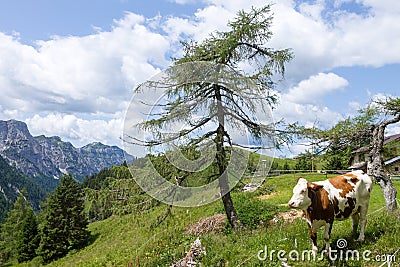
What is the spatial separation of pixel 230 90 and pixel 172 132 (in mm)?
2545

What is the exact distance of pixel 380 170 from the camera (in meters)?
9.80

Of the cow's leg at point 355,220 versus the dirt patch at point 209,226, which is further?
the dirt patch at point 209,226

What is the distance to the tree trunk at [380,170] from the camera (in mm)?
9730

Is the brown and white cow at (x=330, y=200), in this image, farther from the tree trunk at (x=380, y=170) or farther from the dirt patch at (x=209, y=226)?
the dirt patch at (x=209, y=226)

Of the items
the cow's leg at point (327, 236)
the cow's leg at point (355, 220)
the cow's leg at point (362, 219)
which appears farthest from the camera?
the cow's leg at point (355, 220)

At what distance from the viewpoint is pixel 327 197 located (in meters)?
7.27

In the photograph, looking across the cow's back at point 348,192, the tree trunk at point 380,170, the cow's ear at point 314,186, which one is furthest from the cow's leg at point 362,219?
the tree trunk at point 380,170

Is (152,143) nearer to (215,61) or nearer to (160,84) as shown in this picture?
(160,84)

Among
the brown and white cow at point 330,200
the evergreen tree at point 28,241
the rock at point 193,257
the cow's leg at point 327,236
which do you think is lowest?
the evergreen tree at point 28,241

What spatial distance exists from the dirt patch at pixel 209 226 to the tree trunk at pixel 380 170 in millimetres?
6133

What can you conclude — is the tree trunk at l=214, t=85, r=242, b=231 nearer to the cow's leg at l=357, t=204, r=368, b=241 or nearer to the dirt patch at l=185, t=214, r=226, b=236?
the dirt patch at l=185, t=214, r=226, b=236

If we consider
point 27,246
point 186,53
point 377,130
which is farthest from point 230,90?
point 27,246

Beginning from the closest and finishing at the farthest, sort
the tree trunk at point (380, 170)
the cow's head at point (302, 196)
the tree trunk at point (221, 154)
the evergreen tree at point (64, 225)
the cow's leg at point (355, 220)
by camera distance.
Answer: the cow's head at point (302, 196) → the cow's leg at point (355, 220) → the tree trunk at point (380, 170) → the tree trunk at point (221, 154) → the evergreen tree at point (64, 225)

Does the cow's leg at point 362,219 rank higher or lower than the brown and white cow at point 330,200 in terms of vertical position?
lower
